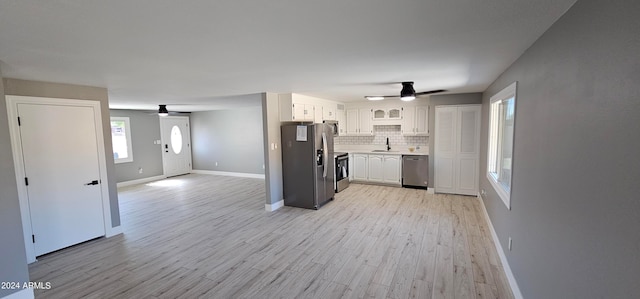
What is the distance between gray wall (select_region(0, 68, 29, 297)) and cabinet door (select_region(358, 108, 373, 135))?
6.35 meters

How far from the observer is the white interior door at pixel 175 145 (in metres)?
8.88

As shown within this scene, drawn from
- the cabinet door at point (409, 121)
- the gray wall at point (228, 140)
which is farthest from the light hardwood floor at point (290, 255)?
the gray wall at point (228, 140)

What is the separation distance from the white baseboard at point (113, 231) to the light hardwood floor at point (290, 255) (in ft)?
0.32

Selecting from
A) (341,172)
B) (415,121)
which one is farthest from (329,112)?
(415,121)

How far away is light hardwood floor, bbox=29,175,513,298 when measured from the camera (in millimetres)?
2729

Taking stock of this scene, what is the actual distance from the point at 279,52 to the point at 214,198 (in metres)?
4.81

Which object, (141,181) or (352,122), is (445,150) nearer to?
(352,122)

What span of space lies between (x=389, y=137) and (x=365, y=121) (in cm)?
77

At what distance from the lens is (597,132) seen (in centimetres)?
130

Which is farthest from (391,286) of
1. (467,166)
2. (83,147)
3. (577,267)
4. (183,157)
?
(183,157)

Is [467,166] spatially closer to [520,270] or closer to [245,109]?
[520,270]

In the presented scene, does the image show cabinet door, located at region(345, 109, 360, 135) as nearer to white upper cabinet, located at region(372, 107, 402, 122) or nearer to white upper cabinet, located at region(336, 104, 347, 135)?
white upper cabinet, located at region(336, 104, 347, 135)

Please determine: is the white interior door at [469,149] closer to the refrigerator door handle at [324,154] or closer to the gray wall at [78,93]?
the refrigerator door handle at [324,154]

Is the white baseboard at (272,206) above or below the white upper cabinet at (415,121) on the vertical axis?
below
